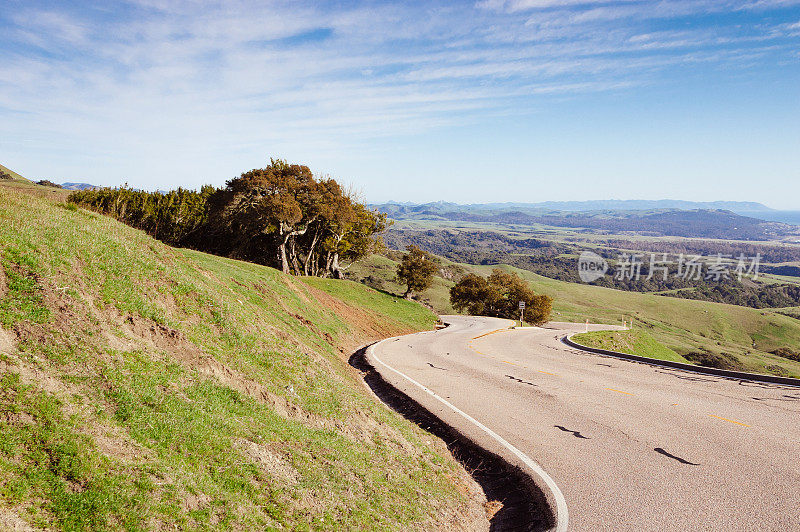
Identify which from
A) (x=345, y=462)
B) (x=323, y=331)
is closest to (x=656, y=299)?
(x=323, y=331)

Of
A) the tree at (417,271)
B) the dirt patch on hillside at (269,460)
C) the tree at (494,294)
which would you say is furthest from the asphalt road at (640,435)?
the tree at (494,294)

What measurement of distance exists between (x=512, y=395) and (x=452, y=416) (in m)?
3.07

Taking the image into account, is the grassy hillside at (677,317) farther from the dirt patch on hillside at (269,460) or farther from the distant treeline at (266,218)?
the dirt patch on hillside at (269,460)

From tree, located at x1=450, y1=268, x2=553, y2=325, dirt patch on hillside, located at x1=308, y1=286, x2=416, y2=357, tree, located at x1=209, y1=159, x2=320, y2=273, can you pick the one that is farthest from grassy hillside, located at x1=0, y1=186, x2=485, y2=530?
tree, located at x1=450, y1=268, x2=553, y2=325

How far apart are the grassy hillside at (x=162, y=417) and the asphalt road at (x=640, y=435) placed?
211 cm

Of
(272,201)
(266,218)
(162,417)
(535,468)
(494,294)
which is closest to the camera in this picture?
(162,417)

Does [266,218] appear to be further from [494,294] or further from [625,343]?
[494,294]

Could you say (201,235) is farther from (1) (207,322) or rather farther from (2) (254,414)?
(2) (254,414)

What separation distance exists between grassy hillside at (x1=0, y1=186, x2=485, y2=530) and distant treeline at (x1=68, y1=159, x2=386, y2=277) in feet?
85.7

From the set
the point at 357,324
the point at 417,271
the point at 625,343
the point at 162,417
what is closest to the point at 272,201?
the point at 357,324

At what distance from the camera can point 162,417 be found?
648 centimetres

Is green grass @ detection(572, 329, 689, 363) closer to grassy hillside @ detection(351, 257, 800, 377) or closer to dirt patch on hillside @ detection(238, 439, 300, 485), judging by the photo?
dirt patch on hillside @ detection(238, 439, 300, 485)

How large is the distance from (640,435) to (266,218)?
33.5 metres

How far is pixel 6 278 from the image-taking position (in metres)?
7.22
